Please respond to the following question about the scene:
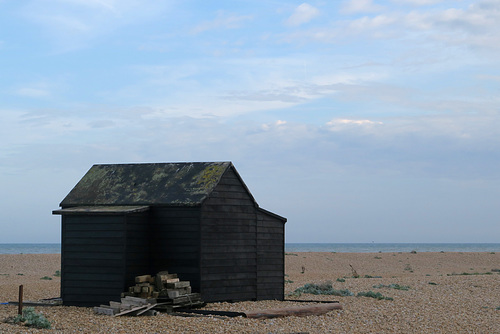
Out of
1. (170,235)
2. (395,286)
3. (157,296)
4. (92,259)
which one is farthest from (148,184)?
(395,286)

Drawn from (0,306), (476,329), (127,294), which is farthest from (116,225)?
(476,329)

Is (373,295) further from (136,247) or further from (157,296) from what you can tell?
(136,247)

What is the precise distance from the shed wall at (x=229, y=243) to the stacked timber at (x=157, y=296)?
2.92ft

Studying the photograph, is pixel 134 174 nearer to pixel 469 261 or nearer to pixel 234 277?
pixel 234 277

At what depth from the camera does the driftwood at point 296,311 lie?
54.0 ft

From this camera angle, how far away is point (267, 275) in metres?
21.5

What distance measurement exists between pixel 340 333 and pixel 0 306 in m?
11.6

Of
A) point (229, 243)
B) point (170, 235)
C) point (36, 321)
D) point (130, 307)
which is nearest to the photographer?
point (36, 321)

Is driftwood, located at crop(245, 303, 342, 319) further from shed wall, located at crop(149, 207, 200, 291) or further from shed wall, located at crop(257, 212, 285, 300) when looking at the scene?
shed wall, located at crop(257, 212, 285, 300)

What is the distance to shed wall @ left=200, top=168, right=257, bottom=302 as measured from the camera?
19.1 m

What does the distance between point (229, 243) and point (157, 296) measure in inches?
132

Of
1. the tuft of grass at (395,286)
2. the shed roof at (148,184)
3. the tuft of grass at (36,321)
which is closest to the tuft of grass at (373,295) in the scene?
the tuft of grass at (395,286)

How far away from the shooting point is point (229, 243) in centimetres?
2002

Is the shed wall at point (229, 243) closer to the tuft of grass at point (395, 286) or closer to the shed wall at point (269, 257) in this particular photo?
→ the shed wall at point (269, 257)
